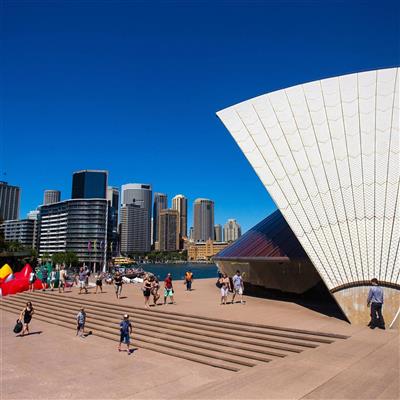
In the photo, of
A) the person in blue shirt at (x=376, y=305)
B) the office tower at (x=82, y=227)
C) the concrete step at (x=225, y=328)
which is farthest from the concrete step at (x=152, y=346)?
the office tower at (x=82, y=227)

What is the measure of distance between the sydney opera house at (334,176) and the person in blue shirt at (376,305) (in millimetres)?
240

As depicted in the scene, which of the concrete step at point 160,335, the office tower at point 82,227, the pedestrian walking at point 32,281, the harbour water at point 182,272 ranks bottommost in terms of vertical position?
the harbour water at point 182,272

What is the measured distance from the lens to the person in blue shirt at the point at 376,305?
10312 millimetres

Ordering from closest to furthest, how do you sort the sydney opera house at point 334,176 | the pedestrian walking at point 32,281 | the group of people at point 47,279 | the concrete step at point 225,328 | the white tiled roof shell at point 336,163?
the concrete step at point 225,328 → the sydney opera house at point 334,176 → the white tiled roof shell at point 336,163 → the group of people at point 47,279 → the pedestrian walking at point 32,281

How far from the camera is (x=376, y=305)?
10336 mm

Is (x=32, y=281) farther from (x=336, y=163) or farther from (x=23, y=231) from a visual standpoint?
(x=23, y=231)

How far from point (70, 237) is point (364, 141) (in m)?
133

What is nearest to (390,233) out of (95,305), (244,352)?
(244,352)

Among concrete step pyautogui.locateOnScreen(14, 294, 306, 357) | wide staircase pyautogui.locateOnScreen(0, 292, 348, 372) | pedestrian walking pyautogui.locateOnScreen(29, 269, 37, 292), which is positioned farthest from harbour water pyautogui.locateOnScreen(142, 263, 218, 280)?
wide staircase pyautogui.locateOnScreen(0, 292, 348, 372)

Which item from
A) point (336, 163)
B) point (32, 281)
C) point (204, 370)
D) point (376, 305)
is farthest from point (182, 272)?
point (204, 370)

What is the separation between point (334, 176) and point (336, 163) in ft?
1.87

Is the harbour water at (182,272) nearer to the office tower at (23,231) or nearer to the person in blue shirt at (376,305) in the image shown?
the person in blue shirt at (376,305)

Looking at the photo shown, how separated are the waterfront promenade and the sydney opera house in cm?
188

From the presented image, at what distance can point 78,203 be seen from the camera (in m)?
135
